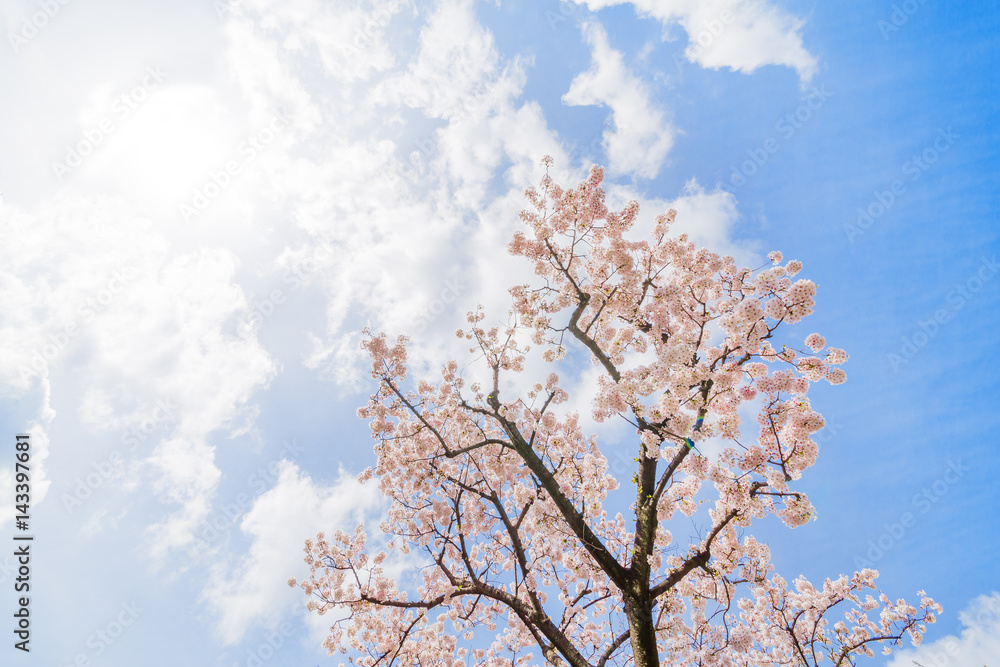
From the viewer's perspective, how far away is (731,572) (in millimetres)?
6629

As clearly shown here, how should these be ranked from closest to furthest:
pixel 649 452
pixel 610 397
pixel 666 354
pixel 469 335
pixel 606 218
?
1. pixel 666 354
2. pixel 649 452
3. pixel 610 397
4. pixel 606 218
5. pixel 469 335

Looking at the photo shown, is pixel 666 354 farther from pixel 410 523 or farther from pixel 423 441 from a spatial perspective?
pixel 410 523

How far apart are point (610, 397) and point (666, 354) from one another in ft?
5.05

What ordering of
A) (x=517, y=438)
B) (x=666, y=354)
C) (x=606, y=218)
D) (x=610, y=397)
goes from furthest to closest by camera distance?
1. (x=606, y=218)
2. (x=517, y=438)
3. (x=610, y=397)
4. (x=666, y=354)

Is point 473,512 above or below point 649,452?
above

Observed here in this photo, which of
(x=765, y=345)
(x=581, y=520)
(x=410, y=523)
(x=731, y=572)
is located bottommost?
(x=731, y=572)

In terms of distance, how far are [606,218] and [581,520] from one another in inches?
233

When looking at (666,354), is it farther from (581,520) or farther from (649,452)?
(581,520)

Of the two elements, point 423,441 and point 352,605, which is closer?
point 352,605

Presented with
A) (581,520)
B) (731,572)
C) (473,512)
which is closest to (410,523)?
(473,512)

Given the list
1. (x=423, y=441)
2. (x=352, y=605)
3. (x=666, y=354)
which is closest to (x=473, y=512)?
(x=423, y=441)

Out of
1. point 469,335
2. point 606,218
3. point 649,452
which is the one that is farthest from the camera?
point 469,335

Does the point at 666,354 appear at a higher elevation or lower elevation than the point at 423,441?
lower

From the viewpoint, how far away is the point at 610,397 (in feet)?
22.7
